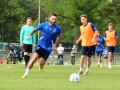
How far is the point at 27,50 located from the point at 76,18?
101 feet

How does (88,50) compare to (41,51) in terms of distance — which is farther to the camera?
(88,50)

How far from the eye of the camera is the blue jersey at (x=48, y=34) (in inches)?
639

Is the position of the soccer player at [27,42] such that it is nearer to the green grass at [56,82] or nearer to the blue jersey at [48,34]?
the green grass at [56,82]

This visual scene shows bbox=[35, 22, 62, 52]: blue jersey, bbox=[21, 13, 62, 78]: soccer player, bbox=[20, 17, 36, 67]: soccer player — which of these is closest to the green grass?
bbox=[21, 13, 62, 78]: soccer player

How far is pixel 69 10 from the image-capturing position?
52.6 metres

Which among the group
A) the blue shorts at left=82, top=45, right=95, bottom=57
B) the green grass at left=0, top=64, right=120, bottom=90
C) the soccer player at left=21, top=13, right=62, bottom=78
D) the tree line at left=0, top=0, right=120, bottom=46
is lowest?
the green grass at left=0, top=64, right=120, bottom=90

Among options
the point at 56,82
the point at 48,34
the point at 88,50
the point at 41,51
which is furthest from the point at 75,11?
the point at 56,82

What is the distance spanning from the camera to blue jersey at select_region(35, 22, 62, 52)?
53.2 ft

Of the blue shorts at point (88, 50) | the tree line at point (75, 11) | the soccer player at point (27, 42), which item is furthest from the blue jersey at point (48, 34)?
the tree line at point (75, 11)

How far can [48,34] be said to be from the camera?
1638cm

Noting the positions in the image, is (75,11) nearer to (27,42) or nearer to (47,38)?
(27,42)

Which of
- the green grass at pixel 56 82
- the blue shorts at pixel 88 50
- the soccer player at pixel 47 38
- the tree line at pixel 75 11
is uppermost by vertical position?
the tree line at pixel 75 11

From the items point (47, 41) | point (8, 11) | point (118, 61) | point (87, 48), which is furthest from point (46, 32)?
point (8, 11)

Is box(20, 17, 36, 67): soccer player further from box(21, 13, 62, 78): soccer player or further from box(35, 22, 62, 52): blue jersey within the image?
box(35, 22, 62, 52): blue jersey
